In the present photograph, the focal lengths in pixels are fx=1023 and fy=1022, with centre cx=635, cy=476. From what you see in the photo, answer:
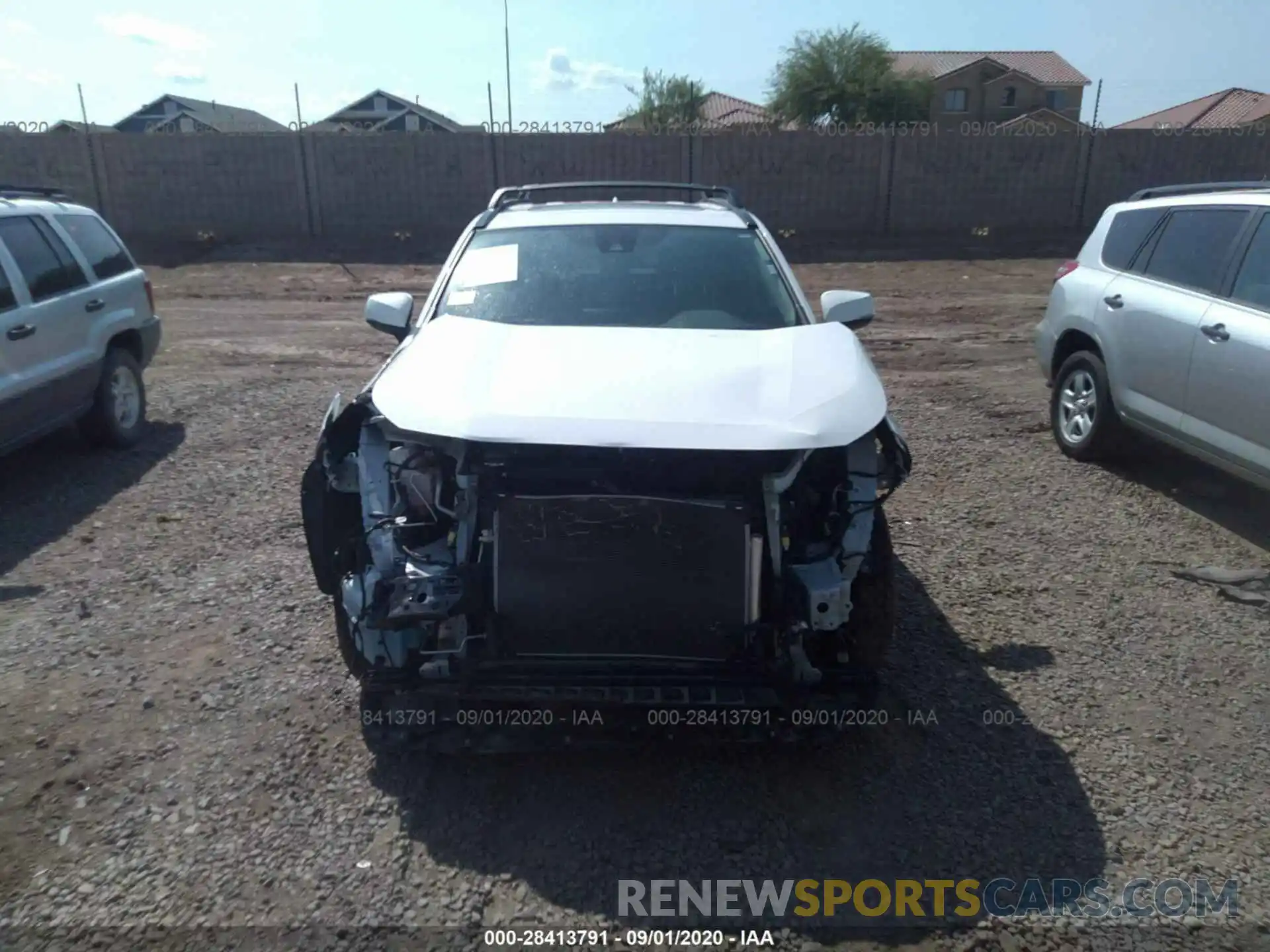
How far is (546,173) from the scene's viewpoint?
19.8 meters

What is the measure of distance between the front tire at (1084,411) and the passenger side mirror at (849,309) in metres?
2.67

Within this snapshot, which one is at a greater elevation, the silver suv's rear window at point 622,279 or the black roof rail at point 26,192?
the black roof rail at point 26,192

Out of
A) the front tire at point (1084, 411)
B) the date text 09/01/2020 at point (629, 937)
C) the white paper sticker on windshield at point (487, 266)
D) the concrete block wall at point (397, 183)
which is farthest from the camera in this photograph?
the concrete block wall at point (397, 183)

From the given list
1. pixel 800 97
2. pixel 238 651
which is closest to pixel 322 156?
pixel 238 651

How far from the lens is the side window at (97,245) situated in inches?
287

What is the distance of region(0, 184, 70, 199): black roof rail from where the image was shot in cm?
693

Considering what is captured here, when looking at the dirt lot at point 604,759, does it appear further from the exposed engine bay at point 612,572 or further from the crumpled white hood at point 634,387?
the crumpled white hood at point 634,387

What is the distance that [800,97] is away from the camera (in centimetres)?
4284

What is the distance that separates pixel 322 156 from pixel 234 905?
62.7 ft

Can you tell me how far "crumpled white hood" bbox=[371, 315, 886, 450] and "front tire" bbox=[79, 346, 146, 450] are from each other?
421cm

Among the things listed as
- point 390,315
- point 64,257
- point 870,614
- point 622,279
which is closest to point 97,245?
point 64,257

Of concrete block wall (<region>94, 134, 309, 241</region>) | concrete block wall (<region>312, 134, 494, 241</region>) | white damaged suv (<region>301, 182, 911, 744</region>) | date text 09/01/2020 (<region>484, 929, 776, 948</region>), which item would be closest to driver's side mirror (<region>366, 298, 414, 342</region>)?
white damaged suv (<region>301, 182, 911, 744</region>)

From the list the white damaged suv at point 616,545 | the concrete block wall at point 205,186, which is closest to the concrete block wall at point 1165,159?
the concrete block wall at point 205,186

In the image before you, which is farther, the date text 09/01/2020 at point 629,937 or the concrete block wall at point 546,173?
the concrete block wall at point 546,173
